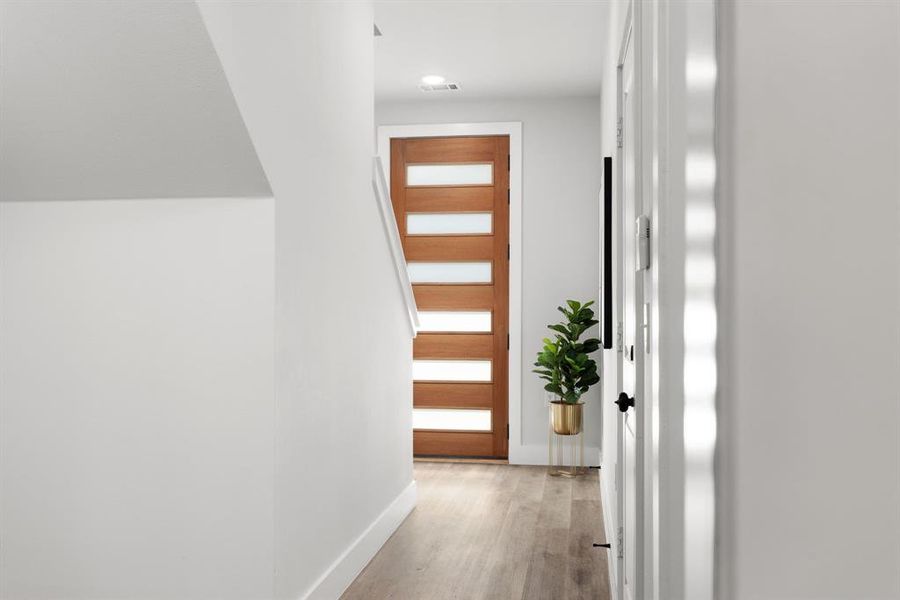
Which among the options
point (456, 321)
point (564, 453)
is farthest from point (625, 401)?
point (456, 321)

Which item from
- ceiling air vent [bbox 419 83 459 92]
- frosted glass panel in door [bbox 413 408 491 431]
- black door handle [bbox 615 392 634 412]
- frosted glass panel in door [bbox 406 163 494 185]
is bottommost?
frosted glass panel in door [bbox 413 408 491 431]

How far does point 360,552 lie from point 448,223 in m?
2.98

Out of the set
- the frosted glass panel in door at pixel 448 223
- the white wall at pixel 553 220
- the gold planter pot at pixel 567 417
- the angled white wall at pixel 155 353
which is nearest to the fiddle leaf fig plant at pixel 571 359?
the gold planter pot at pixel 567 417

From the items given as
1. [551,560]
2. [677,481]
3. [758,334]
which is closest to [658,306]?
[677,481]

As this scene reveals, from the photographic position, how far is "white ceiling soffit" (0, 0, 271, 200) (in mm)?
1623

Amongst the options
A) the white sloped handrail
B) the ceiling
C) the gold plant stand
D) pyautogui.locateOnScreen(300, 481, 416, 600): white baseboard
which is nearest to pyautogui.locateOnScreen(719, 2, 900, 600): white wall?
pyautogui.locateOnScreen(300, 481, 416, 600): white baseboard

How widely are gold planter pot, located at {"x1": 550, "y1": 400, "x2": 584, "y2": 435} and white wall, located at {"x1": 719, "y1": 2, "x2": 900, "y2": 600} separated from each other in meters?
4.43

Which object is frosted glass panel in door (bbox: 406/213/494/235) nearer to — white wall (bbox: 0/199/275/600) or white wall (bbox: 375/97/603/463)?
white wall (bbox: 375/97/603/463)

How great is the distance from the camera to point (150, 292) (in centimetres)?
208

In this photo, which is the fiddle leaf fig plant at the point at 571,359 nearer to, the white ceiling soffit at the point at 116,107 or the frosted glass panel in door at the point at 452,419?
the frosted glass panel in door at the point at 452,419

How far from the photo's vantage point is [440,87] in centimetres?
504

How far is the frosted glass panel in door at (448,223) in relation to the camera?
17.7 ft

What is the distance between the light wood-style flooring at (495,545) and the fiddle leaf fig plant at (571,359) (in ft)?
1.94

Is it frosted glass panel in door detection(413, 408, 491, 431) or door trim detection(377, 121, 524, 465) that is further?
frosted glass panel in door detection(413, 408, 491, 431)
